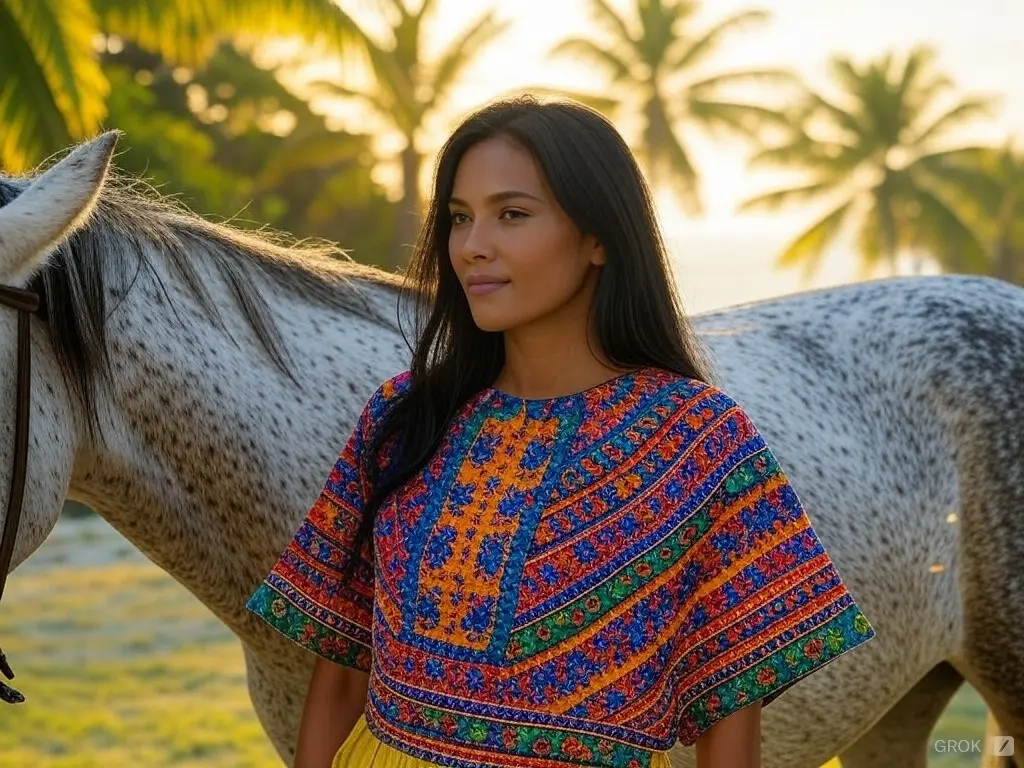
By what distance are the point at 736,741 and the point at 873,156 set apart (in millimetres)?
42358

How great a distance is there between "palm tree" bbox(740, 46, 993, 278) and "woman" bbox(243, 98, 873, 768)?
39923 mm

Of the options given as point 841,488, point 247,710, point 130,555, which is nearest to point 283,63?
point 130,555

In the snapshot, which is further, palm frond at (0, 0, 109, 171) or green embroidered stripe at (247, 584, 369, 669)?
palm frond at (0, 0, 109, 171)

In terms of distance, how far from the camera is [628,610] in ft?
5.40

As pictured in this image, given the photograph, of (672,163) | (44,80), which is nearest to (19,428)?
(44,80)

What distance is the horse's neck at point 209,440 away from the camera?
2135 millimetres

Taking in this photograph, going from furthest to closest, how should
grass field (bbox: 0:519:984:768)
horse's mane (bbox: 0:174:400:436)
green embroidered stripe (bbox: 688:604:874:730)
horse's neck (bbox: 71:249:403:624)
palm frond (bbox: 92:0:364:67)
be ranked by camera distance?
palm frond (bbox: 92:0:364:67)
grass field (bbox: 0:519:984:768)
horse's neck (bbox: 71:249:403:624)
horse's mane (bbox: 0:174:400:436)
green embroidered stripe (bbox: 688:604:874:730)

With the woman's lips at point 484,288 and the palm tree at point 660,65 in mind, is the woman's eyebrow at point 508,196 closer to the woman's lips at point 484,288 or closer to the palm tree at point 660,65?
the woman's lips at point 484,288

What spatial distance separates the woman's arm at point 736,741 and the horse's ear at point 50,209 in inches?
45.6

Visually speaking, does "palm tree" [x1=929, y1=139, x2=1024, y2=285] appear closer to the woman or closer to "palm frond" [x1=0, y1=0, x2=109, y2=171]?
"palm frond" [x1=0, y1=0, x2=109, y2=171]

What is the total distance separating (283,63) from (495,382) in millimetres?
27416

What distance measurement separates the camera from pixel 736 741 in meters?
1.65

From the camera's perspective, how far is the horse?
204cm

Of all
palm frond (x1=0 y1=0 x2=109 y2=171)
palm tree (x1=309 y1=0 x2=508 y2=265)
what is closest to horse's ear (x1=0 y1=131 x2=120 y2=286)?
palm frond (x1=0 y1=0 x2=109 y2=171)
